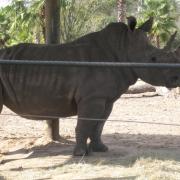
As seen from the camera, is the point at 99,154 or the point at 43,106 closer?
the point at 43,106

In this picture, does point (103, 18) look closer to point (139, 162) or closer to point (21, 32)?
point (21, 32)

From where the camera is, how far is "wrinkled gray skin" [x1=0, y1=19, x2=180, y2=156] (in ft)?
22.5

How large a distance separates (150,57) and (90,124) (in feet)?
4.00

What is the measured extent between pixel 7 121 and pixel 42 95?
338 cm

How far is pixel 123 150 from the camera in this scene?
293 inches

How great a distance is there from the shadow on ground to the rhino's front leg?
0.15 metres

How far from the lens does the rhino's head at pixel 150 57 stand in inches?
271

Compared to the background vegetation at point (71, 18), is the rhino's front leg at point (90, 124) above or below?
below

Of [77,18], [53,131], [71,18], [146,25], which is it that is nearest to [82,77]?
[146,25]

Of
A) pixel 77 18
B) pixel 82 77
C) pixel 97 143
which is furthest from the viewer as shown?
pixel 77 18

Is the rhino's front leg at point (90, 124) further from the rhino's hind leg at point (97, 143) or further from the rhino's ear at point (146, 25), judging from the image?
the rhino's ear at point (146, 25)

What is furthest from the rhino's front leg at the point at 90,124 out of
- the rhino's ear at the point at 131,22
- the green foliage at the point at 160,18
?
the green foliage at the point at 160,18

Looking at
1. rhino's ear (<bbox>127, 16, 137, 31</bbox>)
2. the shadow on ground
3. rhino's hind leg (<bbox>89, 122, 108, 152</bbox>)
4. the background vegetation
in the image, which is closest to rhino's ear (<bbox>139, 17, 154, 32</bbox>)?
rhino's ear (<bbox>127, 16, 137, 31</bbox>)

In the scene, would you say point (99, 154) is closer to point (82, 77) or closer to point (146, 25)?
point (82, 77)
